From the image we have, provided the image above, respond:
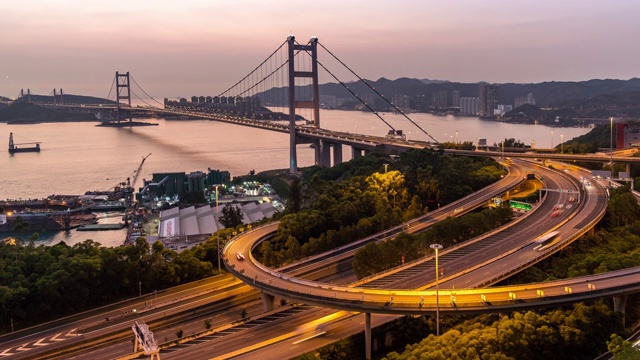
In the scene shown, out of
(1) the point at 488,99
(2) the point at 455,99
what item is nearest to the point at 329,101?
(2) the point at 455,99

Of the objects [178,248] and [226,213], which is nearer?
[178,248]

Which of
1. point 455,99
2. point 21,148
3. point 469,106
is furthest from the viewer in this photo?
point 455,99

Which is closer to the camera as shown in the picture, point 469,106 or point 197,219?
point 197,219

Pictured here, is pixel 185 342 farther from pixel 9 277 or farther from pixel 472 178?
pixel 472 178

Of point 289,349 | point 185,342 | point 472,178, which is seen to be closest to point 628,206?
point 472,178

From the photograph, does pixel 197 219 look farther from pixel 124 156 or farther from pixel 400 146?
pixel 124 156

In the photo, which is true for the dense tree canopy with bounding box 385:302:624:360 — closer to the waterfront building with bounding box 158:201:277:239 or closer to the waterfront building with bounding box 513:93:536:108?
the waterfront building with bounding box 158:201:277:239

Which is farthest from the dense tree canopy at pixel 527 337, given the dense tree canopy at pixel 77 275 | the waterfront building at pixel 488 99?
the waterfront building at pixel 488 99

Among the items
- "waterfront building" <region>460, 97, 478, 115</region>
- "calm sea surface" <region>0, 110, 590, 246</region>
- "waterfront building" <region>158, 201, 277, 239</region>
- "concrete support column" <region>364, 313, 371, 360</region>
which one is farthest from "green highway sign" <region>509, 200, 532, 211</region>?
"waterfront building" <region>460, 97, 478, 115</region>
